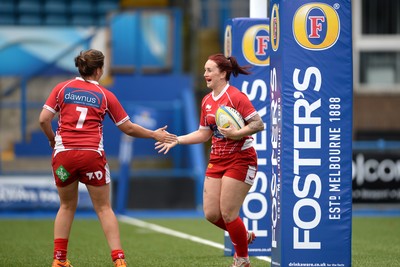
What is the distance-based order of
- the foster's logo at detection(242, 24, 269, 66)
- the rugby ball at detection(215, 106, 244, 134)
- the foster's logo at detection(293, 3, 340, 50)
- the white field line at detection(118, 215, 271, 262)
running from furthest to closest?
the white field line at detection(118, 215, 271, 262) < the foster's logo at detection(242, 24, 269, 66) < the rugby ball at detection(215, 106, 244, 134) < the foster's logo at detection(293, 3, 340, 50)

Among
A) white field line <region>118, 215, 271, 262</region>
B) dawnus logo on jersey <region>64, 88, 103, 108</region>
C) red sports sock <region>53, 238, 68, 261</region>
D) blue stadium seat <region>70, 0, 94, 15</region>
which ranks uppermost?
blue stadium seat <region>70, 0, 94, 15</region>

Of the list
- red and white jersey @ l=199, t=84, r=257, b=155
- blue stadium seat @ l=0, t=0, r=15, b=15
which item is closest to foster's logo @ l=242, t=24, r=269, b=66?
red and white jersey @ l=199, t=84, r=257, b=155

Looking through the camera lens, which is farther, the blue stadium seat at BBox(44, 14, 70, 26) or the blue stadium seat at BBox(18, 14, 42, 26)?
the blue stadium seat at BBox(44, 14, 70, 26)

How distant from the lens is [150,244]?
12.9 meters

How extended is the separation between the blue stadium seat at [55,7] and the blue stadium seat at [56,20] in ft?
0.32

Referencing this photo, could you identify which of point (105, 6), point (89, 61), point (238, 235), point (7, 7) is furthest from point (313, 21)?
point (7, 7)

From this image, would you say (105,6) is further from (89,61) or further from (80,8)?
(89,61)

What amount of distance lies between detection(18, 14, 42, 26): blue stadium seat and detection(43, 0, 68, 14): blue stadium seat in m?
0.29

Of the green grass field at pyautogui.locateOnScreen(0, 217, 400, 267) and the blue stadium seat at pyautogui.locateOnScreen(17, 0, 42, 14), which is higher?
the blue stadium seat at pyautogui.locateOnScreen(17, 0, 42, 14)

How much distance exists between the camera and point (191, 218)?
60.6 ft

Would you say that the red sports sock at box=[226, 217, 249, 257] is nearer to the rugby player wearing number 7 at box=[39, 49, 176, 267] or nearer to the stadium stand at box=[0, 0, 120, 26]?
the rugby player wearing number 7 at box=[39, 49, 176, 267]

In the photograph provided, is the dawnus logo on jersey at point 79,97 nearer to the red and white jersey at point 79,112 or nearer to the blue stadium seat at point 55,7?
the red and white jersey at point 79,112

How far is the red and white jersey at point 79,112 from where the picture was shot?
901cm

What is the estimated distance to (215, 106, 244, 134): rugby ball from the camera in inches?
359
